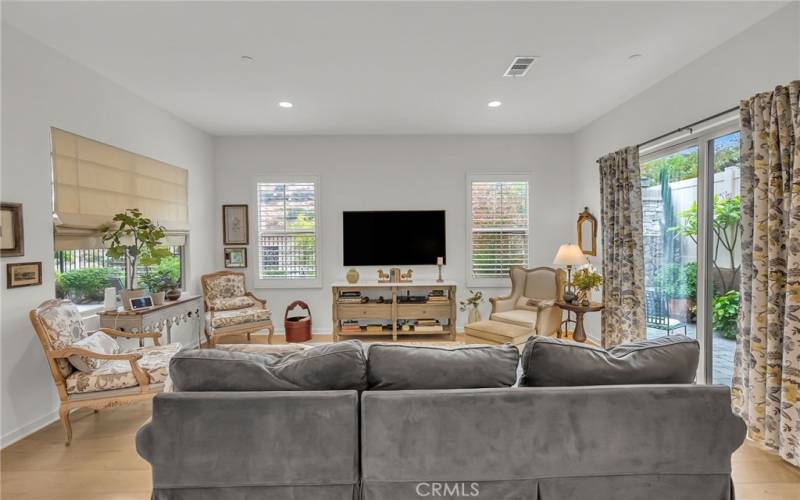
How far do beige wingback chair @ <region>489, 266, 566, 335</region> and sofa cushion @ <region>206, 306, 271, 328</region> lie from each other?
2.80 metres

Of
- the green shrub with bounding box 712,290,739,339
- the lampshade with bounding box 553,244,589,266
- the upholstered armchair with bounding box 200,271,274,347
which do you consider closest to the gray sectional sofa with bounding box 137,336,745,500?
the green shrub with bounding box 712,290,739,339

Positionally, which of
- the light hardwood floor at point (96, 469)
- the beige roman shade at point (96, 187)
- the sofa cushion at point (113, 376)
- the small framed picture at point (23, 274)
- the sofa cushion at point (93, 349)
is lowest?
the light hardwood floor at point (96, 469)

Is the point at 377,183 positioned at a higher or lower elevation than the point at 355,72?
lower

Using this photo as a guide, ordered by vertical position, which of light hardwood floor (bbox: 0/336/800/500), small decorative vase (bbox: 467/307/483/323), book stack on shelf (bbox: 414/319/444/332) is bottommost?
light hardwood floor (bbox: 0/336/800/500)

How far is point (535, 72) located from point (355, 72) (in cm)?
160

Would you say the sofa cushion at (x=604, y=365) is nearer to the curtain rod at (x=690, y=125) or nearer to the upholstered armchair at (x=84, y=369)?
the curtain rod at (x=690, y=125)

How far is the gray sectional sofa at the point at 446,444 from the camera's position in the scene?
5.30ft

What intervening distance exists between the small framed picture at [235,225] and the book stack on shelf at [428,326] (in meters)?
2.68

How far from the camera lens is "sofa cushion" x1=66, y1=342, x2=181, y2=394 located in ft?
8.75

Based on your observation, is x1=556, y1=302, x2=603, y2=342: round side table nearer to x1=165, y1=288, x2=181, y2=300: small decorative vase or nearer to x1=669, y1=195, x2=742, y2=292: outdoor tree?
x1=669, y1=195, x2=742, y2=292: outdoor tree

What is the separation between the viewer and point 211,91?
3.88 metres

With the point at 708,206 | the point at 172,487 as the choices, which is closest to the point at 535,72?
the point at 708,206

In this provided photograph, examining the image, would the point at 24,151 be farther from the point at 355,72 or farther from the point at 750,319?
the point at 750,319

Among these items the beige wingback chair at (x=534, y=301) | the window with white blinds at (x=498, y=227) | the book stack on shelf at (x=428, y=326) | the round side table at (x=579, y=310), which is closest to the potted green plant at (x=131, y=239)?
the book stack on shelf at (x=428, y=326)
